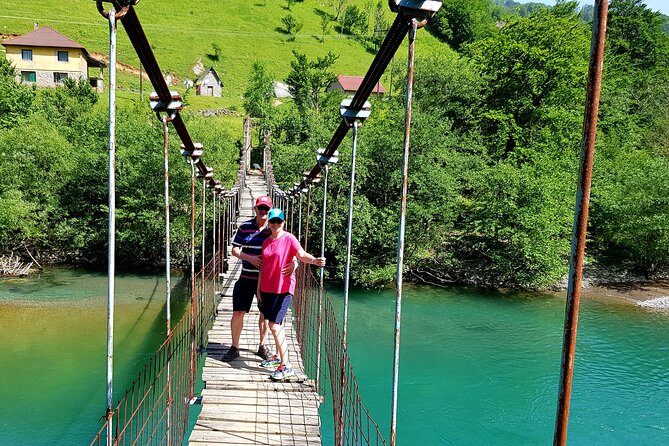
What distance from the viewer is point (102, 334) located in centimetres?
923

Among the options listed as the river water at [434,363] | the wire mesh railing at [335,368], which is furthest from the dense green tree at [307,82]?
the wire mesh railing at [335,368]

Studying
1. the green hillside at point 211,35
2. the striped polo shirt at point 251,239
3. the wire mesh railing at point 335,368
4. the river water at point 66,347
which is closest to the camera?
the wire mesh railing at point 335,368

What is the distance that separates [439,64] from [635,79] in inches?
326

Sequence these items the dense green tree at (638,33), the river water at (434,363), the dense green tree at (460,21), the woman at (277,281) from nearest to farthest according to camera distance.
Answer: the woman at (277,281), the river water at (434,363), the dense green tree at (638,33), the dense green tree at (460,21)

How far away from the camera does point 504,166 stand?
13.5m

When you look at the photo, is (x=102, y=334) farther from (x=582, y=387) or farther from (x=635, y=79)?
(x=635, y=79)

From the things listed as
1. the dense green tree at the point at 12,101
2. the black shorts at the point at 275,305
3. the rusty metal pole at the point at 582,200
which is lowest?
the black shorts at the point at 275,305

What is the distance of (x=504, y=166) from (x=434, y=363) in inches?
258

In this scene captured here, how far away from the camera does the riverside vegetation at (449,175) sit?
12922mm

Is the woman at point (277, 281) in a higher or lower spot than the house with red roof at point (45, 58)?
lower

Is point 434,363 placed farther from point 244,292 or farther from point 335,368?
point 244,292

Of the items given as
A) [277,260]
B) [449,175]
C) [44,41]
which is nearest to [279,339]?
[277,260]

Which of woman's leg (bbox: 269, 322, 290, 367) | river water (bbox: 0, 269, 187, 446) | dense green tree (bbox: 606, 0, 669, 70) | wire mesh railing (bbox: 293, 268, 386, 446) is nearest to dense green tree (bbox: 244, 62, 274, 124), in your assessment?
river water (bbox: 0, 269, 187, 446)

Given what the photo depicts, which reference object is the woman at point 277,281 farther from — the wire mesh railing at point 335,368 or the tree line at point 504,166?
the tree line at point 504,166
